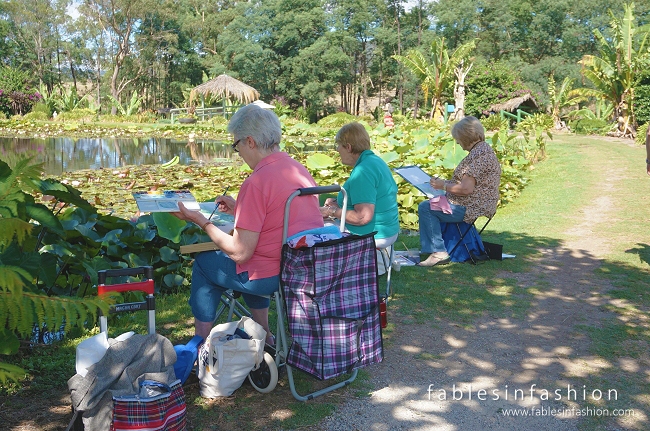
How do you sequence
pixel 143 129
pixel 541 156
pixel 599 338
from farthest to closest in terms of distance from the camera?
pixel 143 129, pixel 541 156, pixel 599 338

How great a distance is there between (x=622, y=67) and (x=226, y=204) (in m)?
21.8

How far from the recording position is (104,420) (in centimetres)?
242

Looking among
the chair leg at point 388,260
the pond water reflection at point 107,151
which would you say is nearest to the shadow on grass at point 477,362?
the chair leg at point 388,260

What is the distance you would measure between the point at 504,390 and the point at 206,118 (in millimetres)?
32921

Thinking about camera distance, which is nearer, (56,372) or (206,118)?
(56,372)

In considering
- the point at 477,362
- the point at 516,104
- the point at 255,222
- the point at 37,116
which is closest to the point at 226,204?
the point at 255,222

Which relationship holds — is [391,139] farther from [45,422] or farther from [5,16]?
[5,16]

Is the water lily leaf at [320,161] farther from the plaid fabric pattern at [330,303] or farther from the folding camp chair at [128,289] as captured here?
the folding camp chair at [128,289]

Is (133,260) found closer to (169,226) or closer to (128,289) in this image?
(169,226)

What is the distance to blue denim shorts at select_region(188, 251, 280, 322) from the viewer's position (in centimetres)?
299

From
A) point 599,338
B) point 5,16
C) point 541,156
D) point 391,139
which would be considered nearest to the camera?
point 599,338

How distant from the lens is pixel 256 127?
302 cm

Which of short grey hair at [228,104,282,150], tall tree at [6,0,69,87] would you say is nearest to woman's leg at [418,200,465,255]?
short grey hair at [228,104,282,150]

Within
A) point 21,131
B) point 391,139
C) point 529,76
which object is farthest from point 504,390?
point 529,76
